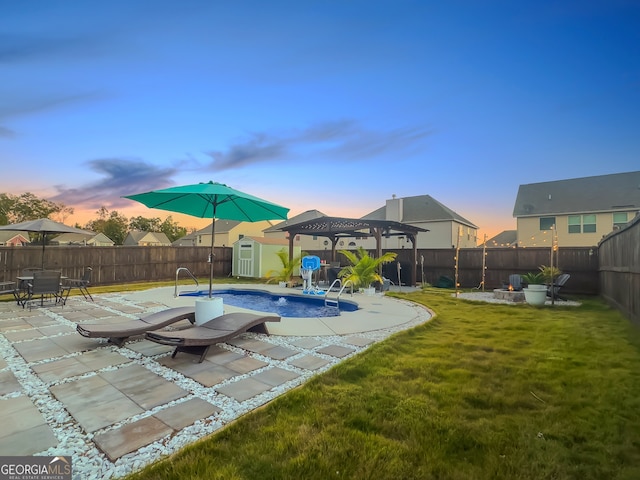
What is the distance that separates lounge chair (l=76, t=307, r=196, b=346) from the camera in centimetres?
425

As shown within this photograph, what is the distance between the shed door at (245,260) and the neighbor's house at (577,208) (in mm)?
16323

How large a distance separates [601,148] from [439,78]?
4147 millimetres

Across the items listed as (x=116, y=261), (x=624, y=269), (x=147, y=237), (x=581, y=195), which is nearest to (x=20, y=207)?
(x=147, y=237)

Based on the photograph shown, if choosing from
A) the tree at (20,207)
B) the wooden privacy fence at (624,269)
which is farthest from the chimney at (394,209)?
the tree at (20,207)

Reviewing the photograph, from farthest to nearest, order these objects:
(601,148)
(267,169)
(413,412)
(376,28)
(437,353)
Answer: (267,169) < (376,28) < (601,148) < (437,353) < (413,412)

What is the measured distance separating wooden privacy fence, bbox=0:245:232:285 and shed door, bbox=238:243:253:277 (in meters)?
1.00

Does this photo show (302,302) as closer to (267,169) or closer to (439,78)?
(267,169)

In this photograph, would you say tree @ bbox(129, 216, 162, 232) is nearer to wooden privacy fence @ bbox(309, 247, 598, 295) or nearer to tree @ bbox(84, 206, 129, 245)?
tree @ bbox(84, 206, 129, 245)

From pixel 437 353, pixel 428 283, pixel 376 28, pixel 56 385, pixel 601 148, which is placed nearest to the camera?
pixel 56 385

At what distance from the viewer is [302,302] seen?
10.1m

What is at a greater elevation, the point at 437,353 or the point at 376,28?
the point at 376,28

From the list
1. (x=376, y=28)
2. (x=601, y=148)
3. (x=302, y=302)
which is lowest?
(x=302, y=302)

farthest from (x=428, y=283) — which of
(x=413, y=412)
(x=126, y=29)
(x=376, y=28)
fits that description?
(x=126, y=29)

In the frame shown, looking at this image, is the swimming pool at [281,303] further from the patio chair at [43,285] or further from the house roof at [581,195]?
the house roof at [581,195]
